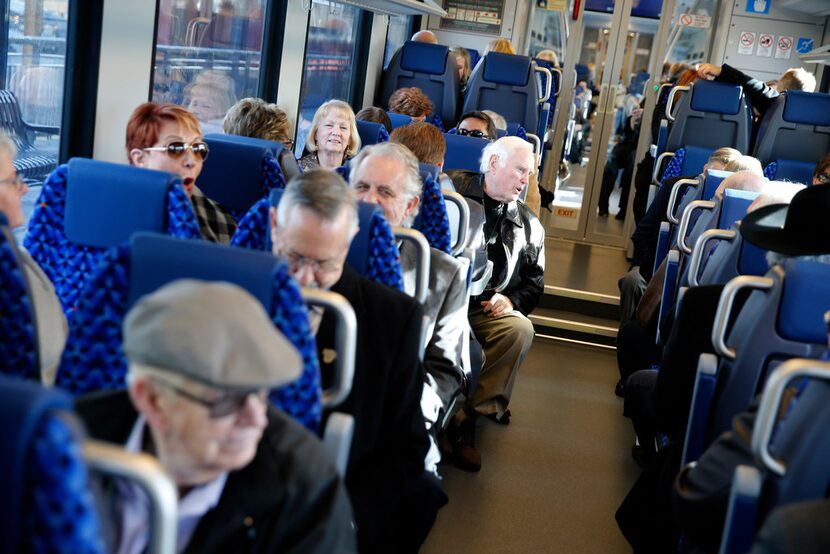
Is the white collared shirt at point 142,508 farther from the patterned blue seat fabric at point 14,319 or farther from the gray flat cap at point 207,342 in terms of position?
the patterned blue seat fabric at point 14,319

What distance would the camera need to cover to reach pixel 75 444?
3.12 ft

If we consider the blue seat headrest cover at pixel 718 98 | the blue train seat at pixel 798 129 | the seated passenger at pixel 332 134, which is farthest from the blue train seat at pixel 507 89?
the seated passenger at pixel 332 134

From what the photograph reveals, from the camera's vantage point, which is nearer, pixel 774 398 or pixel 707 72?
pixel 774 398

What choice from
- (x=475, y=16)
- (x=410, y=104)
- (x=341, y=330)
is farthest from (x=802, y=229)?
(x=475, y=16)

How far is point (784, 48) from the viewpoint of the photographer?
10.5m

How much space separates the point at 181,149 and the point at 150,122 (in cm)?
14

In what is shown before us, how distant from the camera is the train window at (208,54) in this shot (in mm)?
4422

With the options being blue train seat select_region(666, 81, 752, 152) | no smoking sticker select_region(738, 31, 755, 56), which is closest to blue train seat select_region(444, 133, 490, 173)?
blue train seat select_region(666, 81, 752, 152)

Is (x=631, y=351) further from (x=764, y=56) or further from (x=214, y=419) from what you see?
(x=764, y=56)

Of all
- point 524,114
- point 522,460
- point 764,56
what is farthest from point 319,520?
point 764,56

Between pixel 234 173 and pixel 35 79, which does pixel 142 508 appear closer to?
pixel 234 173

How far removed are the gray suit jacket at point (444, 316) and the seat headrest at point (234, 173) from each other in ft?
2.31

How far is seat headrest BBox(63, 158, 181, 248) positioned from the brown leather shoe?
1.86 m

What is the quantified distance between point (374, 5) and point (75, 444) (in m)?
5.86
